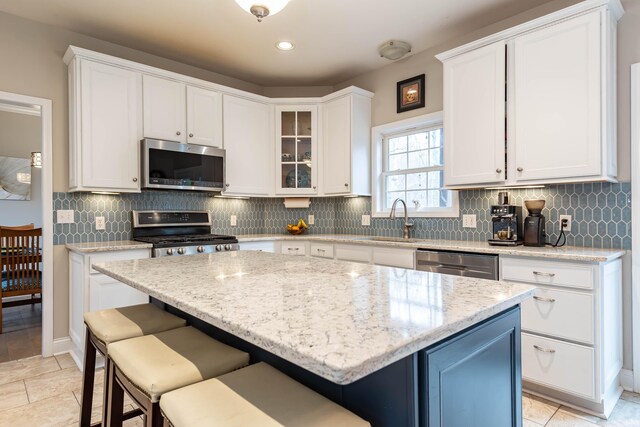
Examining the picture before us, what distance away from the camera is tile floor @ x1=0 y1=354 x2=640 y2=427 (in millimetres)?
2045

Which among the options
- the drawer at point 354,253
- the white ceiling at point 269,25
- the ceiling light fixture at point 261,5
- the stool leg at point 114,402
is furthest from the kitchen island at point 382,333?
the white ceiling at point 269,25

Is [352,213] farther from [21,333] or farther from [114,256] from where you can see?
[21,333]

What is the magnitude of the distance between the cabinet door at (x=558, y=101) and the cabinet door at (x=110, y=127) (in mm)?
3065

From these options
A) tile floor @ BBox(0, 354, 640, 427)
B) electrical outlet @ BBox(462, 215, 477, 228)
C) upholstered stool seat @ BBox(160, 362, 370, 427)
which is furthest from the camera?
electrical outlet @ BBox(462, 215, 477, 228)

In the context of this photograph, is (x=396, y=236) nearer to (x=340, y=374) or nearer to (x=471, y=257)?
(x=471, y=257)

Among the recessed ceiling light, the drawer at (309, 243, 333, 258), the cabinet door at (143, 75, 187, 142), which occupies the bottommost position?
the drawer at (309, 243, 333, 258)

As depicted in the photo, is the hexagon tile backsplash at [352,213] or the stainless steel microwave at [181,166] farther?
the stainless steel microwave at [181,166]

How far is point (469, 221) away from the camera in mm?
3197

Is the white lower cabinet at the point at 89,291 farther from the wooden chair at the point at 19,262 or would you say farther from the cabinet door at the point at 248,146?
the cabinet door at the point at 248,146

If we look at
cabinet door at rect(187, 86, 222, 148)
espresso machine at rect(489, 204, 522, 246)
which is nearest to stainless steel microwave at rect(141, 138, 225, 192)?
cabinet door at rect(187, 86, 222, 148)

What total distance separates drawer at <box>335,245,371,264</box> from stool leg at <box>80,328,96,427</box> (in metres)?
2.20

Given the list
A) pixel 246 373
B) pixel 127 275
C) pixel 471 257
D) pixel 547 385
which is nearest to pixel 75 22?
pixel 127 275

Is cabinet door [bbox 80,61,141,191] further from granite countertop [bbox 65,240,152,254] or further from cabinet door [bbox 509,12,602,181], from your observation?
cabinet door [bbox 509,12,602,181]

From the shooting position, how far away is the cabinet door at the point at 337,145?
391 cm
